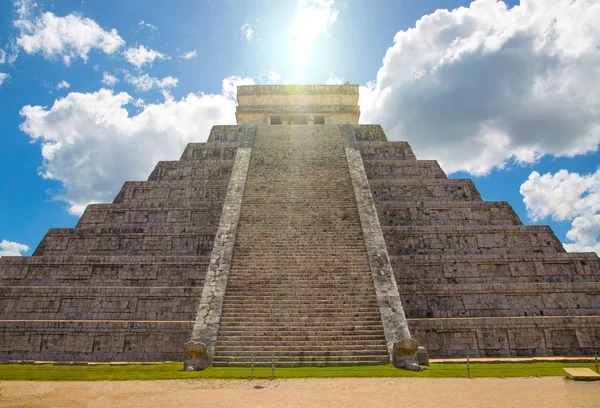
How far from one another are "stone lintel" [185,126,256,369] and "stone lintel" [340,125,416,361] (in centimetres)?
405

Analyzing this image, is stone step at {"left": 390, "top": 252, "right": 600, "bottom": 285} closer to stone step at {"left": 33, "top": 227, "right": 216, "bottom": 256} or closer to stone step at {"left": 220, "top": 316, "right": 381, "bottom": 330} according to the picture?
stone step at {"left": 220, "top": 316, "right": 381, "bottom": 330}

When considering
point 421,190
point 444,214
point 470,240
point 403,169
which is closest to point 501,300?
point 470,240

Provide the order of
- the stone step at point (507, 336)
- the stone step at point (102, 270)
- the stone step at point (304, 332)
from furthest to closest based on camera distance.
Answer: the stone step at point (102, 270), the stone step at point (507, 336), the stone step at point (304, 332)

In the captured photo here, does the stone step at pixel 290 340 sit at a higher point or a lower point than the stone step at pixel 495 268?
lower

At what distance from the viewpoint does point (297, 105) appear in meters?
25.3

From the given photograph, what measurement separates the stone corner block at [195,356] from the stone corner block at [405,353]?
4.03 m

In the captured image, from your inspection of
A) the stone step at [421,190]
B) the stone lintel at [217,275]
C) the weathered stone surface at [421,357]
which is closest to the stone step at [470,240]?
the stone step at [421,190]

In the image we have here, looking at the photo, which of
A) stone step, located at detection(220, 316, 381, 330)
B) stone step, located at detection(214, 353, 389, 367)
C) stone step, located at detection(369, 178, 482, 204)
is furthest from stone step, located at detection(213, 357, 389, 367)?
stone step, located at detection(369, 178, 482, 204)

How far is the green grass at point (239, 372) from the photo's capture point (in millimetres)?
7746

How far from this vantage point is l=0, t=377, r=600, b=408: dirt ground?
5910mm

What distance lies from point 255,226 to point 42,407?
831cm

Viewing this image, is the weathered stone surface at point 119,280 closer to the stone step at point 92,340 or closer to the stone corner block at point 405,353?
the stone step at point 92,340

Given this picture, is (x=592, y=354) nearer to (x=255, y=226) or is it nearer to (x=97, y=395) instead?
(x=255, y=226)

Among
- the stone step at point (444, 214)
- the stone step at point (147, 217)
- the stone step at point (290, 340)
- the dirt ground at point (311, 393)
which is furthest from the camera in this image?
the stone step at point (444, 214)
